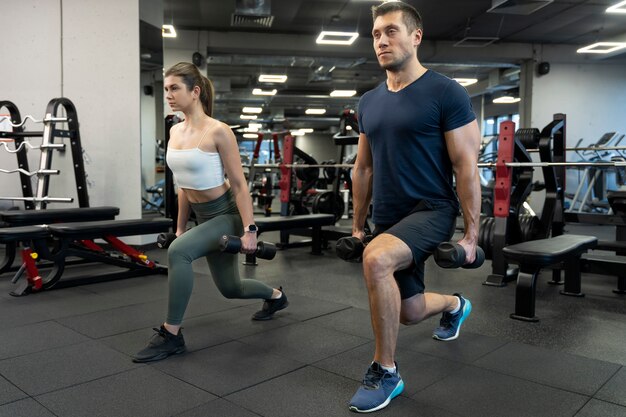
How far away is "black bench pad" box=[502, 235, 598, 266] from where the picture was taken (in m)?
2.72

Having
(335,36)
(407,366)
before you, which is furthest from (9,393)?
(335,36)

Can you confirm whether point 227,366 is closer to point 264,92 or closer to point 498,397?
point 498,397

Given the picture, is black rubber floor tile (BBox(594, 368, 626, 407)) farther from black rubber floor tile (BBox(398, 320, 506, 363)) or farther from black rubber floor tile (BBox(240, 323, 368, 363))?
black rubber floor tile (BBox(240, 323, 368, 363))

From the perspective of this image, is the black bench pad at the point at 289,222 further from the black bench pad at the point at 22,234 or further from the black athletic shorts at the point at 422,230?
the black athletic shorts at the point at 422,230

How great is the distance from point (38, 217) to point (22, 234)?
0.81m

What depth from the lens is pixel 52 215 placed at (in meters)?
4.02

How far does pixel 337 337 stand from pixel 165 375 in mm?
871

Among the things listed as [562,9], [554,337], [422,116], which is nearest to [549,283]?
[554,337]

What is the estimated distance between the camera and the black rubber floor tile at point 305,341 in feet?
7.31

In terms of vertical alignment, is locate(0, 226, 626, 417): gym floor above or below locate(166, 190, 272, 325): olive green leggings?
below

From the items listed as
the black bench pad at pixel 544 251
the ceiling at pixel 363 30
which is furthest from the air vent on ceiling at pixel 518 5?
the black bench pad at pixel 544 251

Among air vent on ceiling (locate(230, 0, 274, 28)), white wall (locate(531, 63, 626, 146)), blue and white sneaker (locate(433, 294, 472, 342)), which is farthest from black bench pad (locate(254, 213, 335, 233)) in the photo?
white wall (locate(531, 63, 626, 146))

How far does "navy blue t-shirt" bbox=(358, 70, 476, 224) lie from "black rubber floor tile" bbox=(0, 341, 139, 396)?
1.30 metres

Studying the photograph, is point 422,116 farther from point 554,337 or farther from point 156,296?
point 156,296
